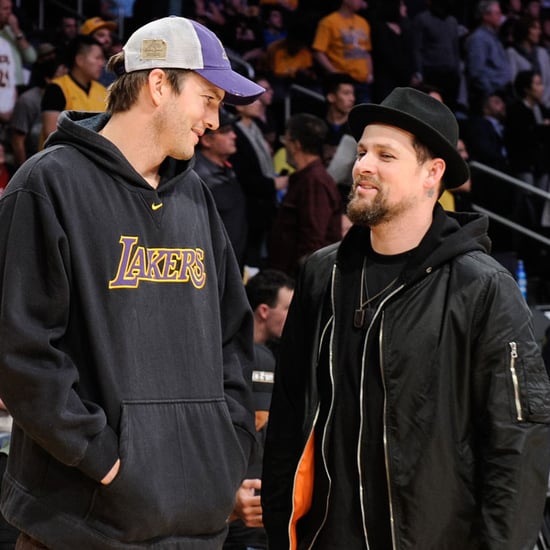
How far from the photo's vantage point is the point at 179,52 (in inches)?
118

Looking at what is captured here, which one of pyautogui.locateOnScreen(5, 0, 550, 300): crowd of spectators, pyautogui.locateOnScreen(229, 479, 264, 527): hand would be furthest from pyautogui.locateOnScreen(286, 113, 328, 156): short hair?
pyautogui.locateOnScreen(229, 479, 264, 527): hand

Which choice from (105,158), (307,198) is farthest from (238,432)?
(307,198)

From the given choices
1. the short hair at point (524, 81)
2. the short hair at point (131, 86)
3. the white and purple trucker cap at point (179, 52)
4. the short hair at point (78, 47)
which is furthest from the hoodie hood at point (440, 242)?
the short hair at point (524, 81)

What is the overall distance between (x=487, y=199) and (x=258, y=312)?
6.00 meters

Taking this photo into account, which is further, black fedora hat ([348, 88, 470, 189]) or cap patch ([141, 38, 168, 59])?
black fedora hat ([348, 88, 470, 189])

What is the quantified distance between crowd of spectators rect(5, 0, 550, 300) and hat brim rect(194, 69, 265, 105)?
5401 mm

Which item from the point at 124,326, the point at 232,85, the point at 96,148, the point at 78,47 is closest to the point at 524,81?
the point at 78,47

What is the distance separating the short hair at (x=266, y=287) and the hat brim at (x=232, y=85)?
299cm

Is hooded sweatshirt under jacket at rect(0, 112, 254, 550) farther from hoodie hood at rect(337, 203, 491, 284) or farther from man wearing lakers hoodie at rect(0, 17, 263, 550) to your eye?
hoodie hood at rect(337, 203, 491, 284)

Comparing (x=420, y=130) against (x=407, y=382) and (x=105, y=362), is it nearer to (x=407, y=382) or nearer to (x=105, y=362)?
(x=407, y=382)

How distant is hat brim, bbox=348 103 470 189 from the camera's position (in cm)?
345

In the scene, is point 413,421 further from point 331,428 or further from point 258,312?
point 258,312

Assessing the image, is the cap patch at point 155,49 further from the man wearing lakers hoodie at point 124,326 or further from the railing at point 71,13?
the railing at point 71,13

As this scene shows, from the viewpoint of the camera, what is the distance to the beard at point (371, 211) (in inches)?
134
